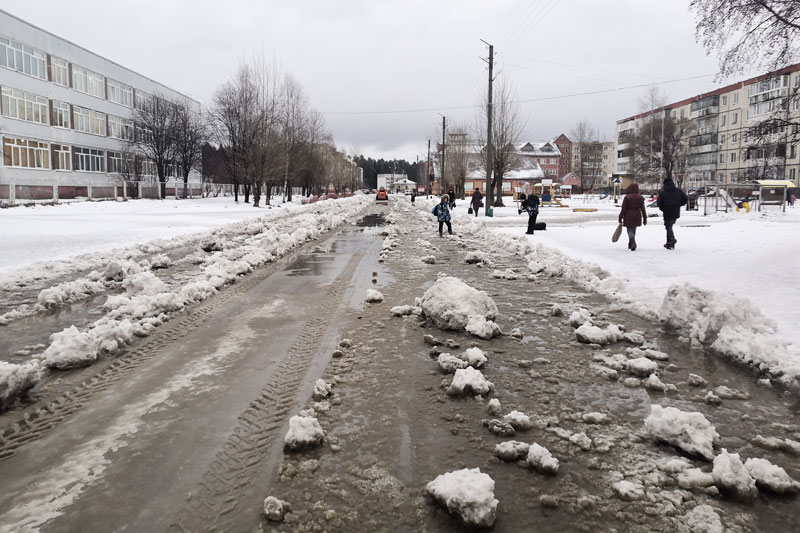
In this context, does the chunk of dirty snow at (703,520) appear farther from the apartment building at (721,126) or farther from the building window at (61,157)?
the apartment building at (721,126)

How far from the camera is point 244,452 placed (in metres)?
3.30

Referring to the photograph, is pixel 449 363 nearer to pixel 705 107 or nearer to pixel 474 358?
pixel 474 358

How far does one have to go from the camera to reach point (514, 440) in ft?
11.5

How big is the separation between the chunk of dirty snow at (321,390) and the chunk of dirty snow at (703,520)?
252 cm

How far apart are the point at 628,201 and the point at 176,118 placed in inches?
2155

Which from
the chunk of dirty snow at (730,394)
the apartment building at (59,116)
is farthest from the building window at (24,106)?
the chunk of dirty snow at (730,394)

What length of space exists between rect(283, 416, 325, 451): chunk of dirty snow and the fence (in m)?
36.8

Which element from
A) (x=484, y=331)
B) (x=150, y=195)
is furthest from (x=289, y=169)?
(x=484, y=331)

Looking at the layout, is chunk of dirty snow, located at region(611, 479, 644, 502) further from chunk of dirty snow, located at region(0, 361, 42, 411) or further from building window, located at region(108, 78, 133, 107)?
building window, located at region(108, 78, 133, 107)

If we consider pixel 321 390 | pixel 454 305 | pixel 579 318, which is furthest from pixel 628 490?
pixel 579 318

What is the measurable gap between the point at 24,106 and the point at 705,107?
92.4 metres

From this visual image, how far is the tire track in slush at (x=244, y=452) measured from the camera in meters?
2.66

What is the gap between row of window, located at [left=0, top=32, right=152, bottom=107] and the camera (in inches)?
1649

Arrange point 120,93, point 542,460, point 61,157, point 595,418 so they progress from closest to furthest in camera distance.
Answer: point 542,460 → point 595,418 → point 61,157 → point 120,93
